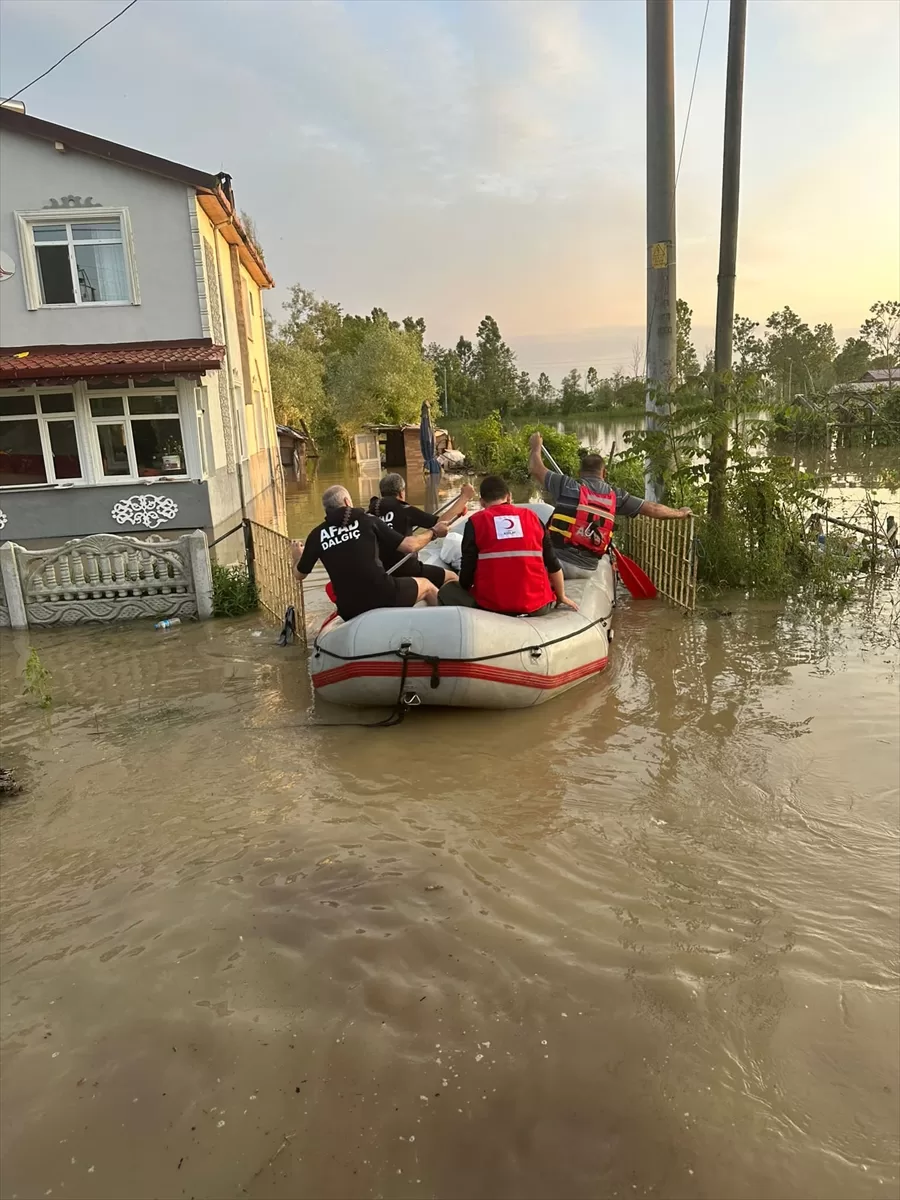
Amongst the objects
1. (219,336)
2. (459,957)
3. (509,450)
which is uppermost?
(219,336)

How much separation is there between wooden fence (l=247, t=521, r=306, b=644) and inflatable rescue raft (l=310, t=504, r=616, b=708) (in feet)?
5.23

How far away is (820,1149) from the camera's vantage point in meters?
2.34

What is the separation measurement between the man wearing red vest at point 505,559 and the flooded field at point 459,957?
3.22 feet

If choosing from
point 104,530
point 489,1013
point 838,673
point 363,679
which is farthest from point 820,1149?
point 104,530

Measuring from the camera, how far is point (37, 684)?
6594mm

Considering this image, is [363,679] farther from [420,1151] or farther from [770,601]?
[770,601]

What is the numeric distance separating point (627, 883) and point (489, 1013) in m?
1.07

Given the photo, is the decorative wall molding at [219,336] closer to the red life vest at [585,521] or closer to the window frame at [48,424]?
the window frame at [48,424]

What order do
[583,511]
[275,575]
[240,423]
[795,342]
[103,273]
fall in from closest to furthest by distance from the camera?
[583,511]
[275,575]
[103,273]
[240,423]
[795,342]

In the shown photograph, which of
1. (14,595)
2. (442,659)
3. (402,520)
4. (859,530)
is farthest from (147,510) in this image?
(859,530)

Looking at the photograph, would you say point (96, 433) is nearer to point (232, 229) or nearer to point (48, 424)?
point (48, 424)

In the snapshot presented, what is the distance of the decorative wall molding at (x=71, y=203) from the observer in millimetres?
13547

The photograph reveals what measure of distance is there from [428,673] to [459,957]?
2.63m

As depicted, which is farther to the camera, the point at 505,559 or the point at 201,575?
the point at 201,575
